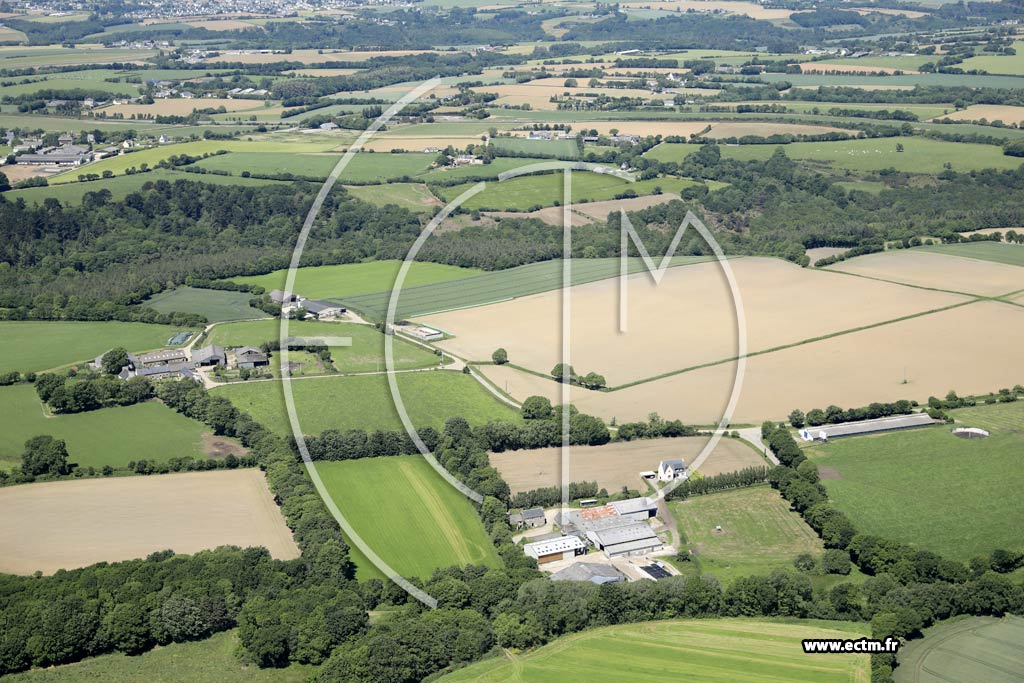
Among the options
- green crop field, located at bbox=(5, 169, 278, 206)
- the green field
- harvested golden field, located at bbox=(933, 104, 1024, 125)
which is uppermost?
harvested golden field, located at bbox=(933, 104, 1024, 125)

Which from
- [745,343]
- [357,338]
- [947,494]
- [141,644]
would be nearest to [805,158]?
[745,343]

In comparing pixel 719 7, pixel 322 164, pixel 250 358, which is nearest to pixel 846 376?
pixel 250 358

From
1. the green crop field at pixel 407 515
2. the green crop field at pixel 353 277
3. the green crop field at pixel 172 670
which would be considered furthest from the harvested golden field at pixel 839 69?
the green crop field at pixel 172 670

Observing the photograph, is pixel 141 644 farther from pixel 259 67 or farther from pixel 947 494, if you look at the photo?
pixel 259 67

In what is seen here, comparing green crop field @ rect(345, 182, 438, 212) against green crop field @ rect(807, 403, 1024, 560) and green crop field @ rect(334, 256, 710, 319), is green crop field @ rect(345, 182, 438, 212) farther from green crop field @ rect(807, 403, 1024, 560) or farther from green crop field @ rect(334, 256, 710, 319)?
green crop field @ rect(807, 403, 1024, 560)

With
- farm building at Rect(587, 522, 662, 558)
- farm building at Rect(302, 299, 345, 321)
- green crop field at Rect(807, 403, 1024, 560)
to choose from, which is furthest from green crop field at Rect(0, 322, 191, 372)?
green crop field at Rect(807, 403, 1024, 560)

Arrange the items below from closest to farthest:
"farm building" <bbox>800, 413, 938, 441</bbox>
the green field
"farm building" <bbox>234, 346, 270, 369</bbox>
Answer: "farm building" <bbox>800, 413, 938, 441</bbox>
"farm building" <bbox>234, 346, 270, 369</bbox>
the green field
